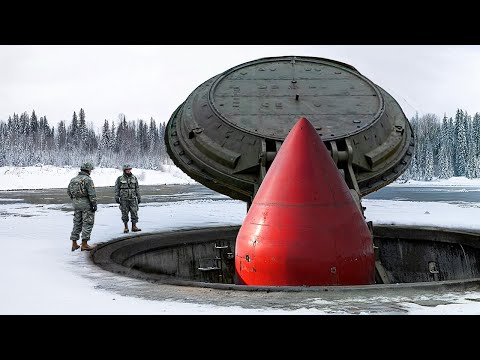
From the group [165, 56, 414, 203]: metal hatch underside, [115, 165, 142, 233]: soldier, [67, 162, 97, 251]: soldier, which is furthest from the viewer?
[115, 165, 142, 233]: soldier

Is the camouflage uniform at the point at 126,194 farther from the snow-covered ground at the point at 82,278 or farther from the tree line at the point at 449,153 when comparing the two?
the tree line at the point at 449,153

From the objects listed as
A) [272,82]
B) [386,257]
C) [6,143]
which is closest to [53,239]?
[272,82]

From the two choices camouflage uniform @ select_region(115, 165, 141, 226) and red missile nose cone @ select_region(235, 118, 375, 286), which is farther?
camouflage uniform @ select_region(115, 165, 141, 226)

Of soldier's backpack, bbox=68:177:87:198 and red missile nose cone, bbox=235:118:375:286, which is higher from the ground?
soldier's backpack, bbox=68:177:87:198

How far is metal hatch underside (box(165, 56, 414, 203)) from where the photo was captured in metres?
7.84

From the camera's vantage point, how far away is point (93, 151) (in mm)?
96875

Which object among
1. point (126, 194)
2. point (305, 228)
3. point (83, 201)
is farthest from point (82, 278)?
point (126, 194)

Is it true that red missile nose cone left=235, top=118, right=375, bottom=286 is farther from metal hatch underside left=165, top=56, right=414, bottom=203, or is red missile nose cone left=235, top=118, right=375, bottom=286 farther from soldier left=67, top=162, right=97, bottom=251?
soldier left=67, top=162, right=97, bottom=251

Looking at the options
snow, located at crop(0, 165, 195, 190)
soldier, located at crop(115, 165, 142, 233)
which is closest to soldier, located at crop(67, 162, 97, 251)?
soldier, located at crop(115, 165, 142, 233)

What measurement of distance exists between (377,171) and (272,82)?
233 centimetres

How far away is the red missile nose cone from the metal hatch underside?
1.29 m

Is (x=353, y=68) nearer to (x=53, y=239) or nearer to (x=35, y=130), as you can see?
(x=53, y=239)

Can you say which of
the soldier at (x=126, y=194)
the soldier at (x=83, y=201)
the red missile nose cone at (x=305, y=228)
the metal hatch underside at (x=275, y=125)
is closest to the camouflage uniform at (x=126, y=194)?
the soldier at (x=126, y=194)

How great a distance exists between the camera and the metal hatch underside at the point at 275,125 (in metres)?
7.84
